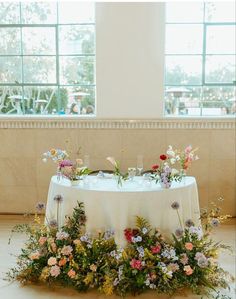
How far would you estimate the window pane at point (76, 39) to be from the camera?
13.7 feet

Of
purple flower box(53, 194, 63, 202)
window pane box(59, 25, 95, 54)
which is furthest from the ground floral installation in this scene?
window pane box(59, 25, 95, 54)

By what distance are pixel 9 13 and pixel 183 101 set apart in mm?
2254

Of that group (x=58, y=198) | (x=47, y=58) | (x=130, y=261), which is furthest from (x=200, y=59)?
(x=130, y=261)

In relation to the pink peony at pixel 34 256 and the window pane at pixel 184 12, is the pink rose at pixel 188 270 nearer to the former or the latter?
the pink peony at pixel 34 256

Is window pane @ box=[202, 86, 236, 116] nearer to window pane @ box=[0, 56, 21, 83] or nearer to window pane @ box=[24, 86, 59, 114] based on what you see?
window pane @ box=[24, 86, 59, 114]

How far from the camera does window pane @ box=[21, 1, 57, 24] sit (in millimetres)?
4172

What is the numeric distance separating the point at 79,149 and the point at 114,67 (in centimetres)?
99

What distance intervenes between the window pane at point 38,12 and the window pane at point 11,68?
1.51ft

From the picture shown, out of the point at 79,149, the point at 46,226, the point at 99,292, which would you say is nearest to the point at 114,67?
the point at 79,149

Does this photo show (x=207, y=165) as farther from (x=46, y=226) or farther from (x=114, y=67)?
(x=46, y=226)

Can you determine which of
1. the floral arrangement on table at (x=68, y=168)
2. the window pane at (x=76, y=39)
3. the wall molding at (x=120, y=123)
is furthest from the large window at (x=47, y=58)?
the floral arrangement on table at (x=68, y=168)

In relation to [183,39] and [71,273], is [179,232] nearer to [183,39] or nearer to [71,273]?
[71,273]

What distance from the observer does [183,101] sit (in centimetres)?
424

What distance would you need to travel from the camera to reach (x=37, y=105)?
4.32 m
